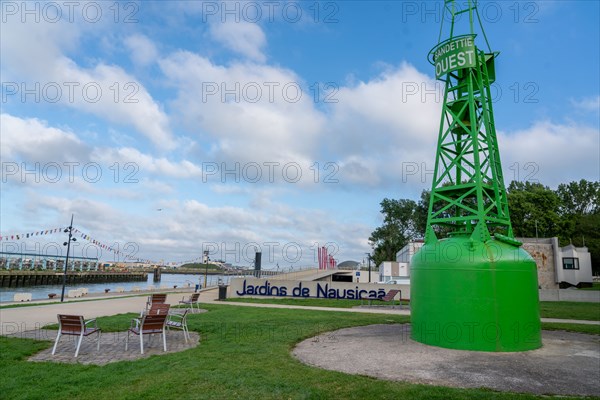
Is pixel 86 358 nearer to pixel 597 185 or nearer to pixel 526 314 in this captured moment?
pixel 526 314

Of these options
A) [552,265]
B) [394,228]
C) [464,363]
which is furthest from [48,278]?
[464,363]

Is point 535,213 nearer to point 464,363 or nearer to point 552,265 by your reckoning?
point 552,265

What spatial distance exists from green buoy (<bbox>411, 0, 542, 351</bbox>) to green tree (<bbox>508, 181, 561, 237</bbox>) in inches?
1801

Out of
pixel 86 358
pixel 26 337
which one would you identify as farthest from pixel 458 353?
pixel 26 337

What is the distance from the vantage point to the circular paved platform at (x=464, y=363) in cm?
643

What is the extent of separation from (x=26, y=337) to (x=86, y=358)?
3399 mm

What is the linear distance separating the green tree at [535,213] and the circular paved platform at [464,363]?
46.2 meters

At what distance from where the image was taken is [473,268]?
9328 millimetres

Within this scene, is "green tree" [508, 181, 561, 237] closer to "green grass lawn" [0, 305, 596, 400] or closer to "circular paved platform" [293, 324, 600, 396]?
"circular paved platform" [293, 324, 600, 396]

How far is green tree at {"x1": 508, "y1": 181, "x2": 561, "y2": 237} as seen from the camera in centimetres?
5197

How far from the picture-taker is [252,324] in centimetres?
1252

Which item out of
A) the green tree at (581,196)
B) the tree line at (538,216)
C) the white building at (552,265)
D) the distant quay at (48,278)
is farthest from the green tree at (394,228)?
the distant quay at (48,278)

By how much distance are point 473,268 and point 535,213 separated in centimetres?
4978

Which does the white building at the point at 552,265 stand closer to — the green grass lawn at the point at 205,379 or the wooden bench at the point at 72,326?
the green grass lawn at the point at 205,379
